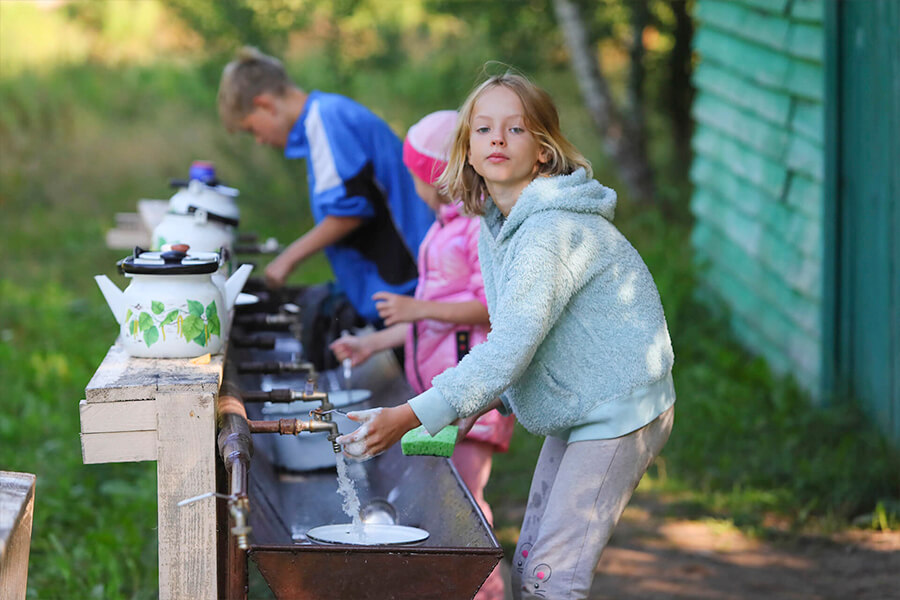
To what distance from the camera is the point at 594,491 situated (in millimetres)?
2461

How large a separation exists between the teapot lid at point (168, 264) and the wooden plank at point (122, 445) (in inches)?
15.9

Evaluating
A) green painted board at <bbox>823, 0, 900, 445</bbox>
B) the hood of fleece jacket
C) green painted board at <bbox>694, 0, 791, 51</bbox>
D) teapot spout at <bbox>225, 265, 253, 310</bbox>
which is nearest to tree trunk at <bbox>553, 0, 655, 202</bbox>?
green painted board at <bbox>694, 0, 791, 51</bbox>

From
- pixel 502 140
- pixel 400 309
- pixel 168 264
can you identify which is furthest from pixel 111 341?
pixel 502 140

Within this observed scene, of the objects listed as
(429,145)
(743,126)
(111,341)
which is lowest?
(111,341)

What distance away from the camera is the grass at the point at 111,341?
4.64 m

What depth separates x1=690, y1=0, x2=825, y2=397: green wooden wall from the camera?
5.83 metres

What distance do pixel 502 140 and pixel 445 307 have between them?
0.79m

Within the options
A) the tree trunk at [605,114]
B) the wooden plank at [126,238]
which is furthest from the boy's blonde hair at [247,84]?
the tree trunk at [605,114]

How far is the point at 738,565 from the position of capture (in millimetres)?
4375

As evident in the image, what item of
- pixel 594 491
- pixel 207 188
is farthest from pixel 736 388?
pixel 594 491

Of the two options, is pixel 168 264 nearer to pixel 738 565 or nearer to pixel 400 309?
pixel 400 309

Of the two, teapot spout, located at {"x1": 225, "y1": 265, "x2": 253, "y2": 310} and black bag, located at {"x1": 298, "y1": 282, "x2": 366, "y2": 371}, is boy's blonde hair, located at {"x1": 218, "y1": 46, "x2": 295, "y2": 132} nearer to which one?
black bag, located at {"x1": 298, "y1": 282, "x2": 366, "y2": 371}

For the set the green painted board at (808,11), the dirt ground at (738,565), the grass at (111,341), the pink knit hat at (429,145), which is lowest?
the dirt ground at (738,565)

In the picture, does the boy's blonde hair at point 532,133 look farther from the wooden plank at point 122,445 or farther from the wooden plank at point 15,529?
the wooden plank at point 15,529
